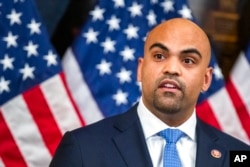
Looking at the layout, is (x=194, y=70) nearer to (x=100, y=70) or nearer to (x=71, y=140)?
(x=71, y=140)

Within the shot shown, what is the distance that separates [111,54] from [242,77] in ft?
1.94

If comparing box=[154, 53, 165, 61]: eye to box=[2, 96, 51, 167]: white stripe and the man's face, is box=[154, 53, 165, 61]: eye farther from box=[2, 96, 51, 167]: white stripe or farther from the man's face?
box=[2, 96, 51, 167]: white stripe

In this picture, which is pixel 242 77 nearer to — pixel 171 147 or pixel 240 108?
pixel 240 108

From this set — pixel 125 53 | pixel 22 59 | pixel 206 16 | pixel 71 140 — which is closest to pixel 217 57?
pixel 206 16

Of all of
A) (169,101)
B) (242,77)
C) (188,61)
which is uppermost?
(242,77)

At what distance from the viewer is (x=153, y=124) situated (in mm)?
1340

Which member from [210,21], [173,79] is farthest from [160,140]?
[210,21]

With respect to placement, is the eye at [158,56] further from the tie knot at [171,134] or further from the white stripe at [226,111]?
the white stripe at [226,111]

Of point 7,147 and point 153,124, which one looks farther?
point 7,147

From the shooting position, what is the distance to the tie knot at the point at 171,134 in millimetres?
1329

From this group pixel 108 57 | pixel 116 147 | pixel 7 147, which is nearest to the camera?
pixel 116 147

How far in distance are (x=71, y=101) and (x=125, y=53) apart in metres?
0.31

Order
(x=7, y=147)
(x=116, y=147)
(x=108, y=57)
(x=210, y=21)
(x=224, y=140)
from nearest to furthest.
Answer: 1. (x=116, y=147)
2. (x=224, y=140)
3. (x=7, y=147)
4. (x=108, y=57)
5. (x=210, y=21)

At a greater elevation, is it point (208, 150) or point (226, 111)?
point (226, 111)
